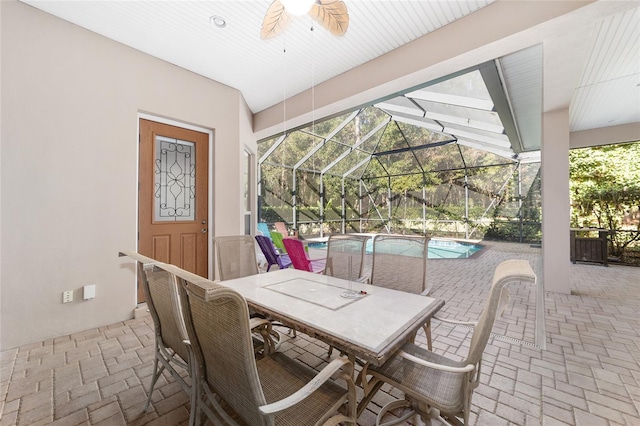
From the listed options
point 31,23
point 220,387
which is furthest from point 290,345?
point 31,23

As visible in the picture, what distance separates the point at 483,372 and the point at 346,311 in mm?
1512

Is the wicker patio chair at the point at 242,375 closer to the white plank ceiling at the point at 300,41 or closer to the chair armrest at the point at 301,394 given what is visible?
the chair armrest at the point at 301,394

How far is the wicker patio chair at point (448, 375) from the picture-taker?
1.08 meters

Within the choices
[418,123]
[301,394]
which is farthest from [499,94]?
[301,394]

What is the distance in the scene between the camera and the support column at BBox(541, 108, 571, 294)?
4.08 meters

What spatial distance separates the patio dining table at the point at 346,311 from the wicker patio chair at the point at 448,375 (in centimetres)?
16

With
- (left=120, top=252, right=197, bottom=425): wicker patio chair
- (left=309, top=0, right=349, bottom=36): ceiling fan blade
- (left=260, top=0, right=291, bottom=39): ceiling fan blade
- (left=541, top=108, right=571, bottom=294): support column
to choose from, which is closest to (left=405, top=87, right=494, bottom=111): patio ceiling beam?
(left=541, top=108, right=571, bottom=294): support column

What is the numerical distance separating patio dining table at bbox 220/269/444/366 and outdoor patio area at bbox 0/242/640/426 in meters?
0.71

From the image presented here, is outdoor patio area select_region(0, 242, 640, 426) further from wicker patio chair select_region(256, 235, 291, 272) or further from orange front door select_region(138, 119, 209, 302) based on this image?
wicker patio chair select_region(256, 235, 291, 272)

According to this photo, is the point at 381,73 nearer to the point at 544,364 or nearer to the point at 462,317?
the point at 462,317

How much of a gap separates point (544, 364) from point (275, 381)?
237 centimetres

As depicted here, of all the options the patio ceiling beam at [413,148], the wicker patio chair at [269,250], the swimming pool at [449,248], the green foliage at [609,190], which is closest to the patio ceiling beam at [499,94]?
the green foliage at [609,190]

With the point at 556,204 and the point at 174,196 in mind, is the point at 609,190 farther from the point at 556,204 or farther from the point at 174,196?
the point at 174,196

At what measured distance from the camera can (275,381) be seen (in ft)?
4.35
